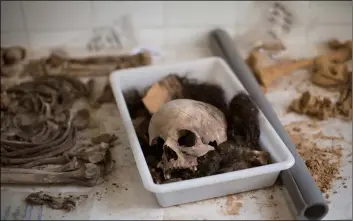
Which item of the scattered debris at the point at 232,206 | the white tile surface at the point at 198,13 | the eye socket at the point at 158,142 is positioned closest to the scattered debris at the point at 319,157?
the scattered debris at the point at 232,206

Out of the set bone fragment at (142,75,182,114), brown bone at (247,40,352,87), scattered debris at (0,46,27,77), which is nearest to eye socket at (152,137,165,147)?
bone fragment at (142,75,182,114)

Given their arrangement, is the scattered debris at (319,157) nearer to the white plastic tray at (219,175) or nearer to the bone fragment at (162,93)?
the white plastic tray at (219,175)

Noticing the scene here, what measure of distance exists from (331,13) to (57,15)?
25.8 inches

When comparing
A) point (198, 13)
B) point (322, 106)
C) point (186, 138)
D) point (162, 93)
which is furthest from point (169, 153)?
point (198, 13)

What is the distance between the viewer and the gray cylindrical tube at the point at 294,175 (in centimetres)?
74

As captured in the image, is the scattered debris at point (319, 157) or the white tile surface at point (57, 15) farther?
the white tile surface at point (57, 15)

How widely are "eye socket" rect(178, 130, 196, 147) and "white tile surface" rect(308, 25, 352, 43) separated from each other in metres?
0.54

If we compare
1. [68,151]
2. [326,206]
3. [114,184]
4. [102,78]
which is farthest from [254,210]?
[102,78]

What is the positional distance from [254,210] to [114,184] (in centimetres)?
24

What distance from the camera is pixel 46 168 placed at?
2.72 feet

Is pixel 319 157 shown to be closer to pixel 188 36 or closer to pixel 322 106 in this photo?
pixel 322 106

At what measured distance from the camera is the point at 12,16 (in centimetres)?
111

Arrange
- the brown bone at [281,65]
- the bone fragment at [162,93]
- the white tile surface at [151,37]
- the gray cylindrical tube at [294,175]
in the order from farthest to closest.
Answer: the white tile surface at [151,37] < the brown bone at [281,65] < the bone fragment at [162,93] < the gray cylindrical tube at [294,175]

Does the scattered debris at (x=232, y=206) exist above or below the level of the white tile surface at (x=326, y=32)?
below
